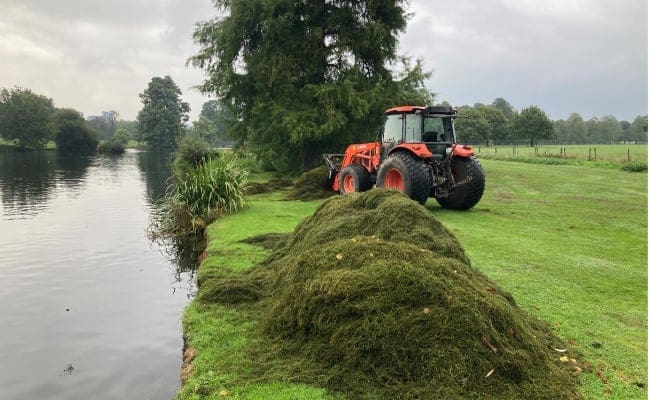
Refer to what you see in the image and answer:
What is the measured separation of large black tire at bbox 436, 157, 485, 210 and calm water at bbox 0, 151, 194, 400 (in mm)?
7260

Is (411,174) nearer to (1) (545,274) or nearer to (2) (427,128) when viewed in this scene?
(2) (427,128)

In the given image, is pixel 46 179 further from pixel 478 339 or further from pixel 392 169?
pixel 478 339

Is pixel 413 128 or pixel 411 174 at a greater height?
pixel 413 128

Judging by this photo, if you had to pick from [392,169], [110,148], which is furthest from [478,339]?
[110,148]

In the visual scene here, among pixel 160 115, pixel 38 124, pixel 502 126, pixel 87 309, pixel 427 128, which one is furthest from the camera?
pixel 160 115

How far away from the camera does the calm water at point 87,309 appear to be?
510cm

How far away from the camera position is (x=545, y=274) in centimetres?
684

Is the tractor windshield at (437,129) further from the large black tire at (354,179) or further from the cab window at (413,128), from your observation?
the large black tire at (354,179)

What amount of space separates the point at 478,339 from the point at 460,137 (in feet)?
260

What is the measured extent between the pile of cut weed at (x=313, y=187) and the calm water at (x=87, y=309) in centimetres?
503

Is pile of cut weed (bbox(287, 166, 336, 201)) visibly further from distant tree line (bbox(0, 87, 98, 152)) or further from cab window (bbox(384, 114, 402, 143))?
distant tree line (bbox(0, 87, 98, 152))

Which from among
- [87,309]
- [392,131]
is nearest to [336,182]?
[392,131]

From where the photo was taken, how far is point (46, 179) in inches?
1081

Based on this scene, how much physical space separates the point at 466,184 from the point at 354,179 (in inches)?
135
